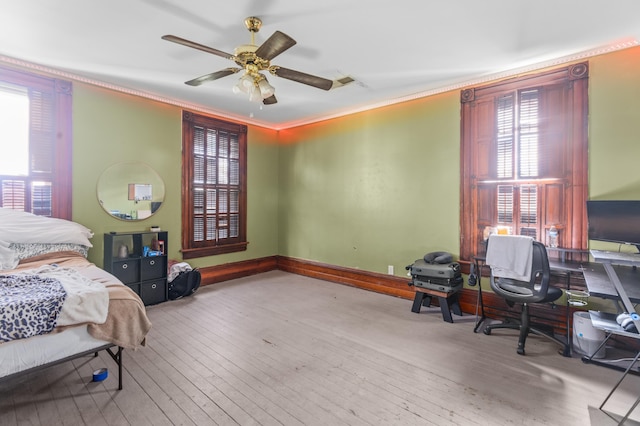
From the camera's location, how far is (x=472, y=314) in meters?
3.78


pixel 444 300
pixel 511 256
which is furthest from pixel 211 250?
pixel 511 256

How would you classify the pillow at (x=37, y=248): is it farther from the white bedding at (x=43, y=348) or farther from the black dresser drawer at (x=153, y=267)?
the white bedding at (x=43, y=348)

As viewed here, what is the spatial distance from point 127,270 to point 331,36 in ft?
11.8

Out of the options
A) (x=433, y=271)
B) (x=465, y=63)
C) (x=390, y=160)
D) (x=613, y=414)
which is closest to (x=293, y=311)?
(x=433, y=271)

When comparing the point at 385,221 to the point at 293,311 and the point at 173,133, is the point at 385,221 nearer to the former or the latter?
the point at 293,311

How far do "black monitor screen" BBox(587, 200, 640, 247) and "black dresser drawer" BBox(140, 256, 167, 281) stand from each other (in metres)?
4.87

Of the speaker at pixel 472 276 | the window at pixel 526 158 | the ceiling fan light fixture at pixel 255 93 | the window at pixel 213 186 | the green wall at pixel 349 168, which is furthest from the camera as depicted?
the window at pixel 213 186

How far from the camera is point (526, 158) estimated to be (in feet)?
11.3

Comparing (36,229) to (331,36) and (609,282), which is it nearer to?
(331,36)

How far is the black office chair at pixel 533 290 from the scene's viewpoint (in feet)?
9.10

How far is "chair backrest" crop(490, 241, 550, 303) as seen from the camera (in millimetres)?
2770

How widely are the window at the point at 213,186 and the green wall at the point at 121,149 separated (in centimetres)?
13

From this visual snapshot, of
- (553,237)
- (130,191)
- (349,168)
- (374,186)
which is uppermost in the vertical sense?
(349,168)

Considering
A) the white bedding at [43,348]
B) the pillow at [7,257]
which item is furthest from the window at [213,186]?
the white bedding at [43,348]
